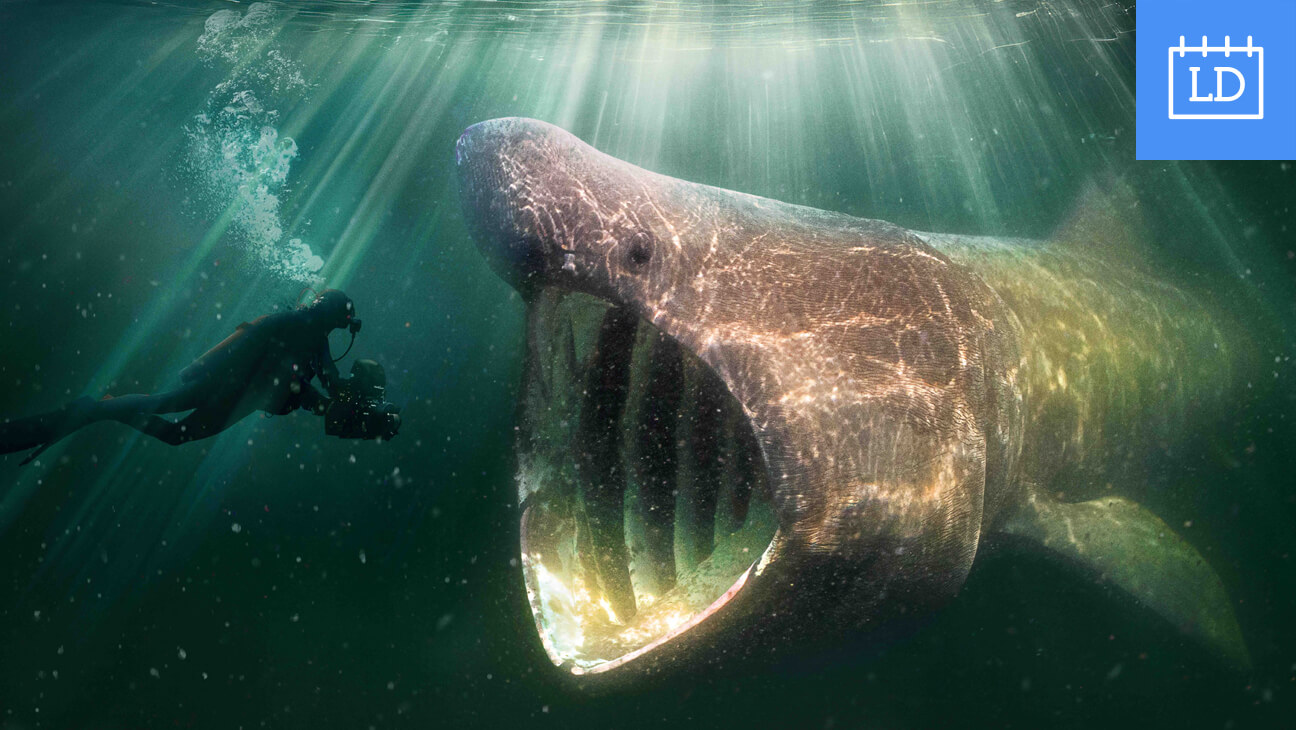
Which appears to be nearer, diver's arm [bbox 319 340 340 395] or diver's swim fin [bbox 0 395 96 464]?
diver's swim fin [bbox 0 395 96 464]

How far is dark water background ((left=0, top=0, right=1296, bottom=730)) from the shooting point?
549cm

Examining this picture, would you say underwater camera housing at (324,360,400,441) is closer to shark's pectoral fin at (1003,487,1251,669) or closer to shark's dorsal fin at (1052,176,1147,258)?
shark's pectoral fin at (1003,487,1251,669)

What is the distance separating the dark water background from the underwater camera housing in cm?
216

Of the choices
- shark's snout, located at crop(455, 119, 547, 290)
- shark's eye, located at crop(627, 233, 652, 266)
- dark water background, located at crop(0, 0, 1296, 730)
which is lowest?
dark water background, located at crop(0, 0, 1296, 730)

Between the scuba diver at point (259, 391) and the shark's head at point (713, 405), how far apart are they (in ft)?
11.3

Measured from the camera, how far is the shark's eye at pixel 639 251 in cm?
234

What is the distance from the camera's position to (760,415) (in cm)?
204

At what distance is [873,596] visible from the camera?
7.56ft

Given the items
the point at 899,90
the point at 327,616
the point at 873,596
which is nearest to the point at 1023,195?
the point at 899,90

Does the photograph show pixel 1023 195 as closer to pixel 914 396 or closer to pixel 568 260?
pixel 914 396

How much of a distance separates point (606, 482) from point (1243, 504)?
255 inches

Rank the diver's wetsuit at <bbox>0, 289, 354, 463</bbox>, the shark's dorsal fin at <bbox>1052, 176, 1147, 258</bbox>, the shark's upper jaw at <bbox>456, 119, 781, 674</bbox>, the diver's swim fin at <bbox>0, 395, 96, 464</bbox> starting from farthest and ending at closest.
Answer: the diver's wetsuit at <bbox>0, 289, 354, 463</bbox> < the diver's swim fin at <bbox>0, 395, 96, 464</bbox> < the shark's dorsal fin at <bbox>1052, 176, 1147, 258</bbox> < the shark's upper jaw at <bbox>456, 119, 781, 674</bbox>

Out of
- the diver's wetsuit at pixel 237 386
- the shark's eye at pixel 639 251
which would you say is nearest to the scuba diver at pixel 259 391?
the diver's wetsuit at pixel 237 386

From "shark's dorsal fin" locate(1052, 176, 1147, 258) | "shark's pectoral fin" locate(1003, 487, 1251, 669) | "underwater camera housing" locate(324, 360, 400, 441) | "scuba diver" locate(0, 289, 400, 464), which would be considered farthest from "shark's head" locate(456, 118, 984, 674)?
"scuba diver" locate(0, 289, 400, 464)
